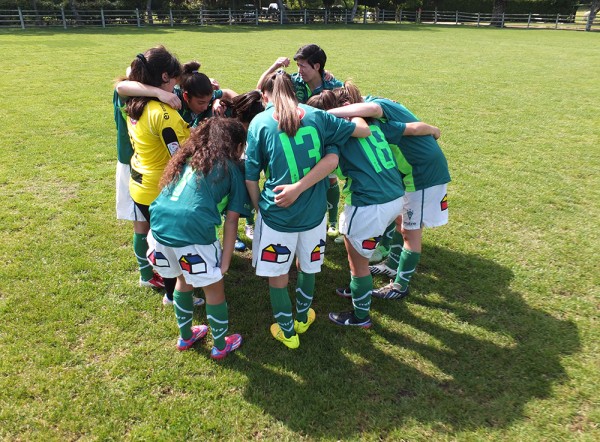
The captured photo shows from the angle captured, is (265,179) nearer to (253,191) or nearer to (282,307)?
(253,191)

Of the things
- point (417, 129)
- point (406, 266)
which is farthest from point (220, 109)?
point (406, 266)

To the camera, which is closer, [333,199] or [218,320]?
[218,320]

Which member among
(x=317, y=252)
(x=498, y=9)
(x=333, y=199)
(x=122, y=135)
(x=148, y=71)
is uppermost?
(x=498, y=9)

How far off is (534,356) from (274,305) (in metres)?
1.94

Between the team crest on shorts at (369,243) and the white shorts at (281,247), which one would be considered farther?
the team crest on shorts at (369,243)

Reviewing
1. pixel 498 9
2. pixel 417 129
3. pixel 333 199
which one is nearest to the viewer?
pixel 417 129

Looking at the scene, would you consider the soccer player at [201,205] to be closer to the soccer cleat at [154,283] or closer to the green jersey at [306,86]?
the soccer cleat at [154,283]

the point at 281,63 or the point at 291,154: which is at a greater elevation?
the point at 281,63

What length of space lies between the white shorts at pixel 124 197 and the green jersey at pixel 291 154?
55.3 inches

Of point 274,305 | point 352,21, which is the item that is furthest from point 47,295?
point 352,21

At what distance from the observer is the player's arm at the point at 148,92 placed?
3.00 m

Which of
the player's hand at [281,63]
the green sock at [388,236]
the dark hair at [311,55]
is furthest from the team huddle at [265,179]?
the dark hair at [311,55]

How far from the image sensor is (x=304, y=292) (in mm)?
3258

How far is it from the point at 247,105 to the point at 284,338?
5.74 ft
